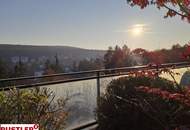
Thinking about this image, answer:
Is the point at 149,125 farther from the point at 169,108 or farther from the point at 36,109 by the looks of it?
the point at 36,109

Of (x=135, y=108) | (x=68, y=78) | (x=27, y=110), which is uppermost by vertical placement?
(x=68, y=78)

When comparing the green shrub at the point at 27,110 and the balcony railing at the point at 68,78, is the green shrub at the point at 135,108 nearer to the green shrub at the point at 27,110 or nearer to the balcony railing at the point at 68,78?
the balcony railing at the point at 68,78

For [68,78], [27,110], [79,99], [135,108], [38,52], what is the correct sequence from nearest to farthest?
[27,110] < [135,108] < [68,78] < [79,99] < [38,52]

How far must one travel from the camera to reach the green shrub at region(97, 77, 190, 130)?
7891 millimetres

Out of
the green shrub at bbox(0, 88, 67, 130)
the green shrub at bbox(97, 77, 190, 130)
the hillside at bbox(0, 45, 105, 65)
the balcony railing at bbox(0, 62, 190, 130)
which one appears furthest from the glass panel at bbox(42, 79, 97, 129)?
the hillside at bbox(0, 45, 105, 65)

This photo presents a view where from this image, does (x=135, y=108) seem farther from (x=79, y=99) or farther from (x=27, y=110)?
(x=27, y=110)

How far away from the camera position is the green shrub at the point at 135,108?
789 cm

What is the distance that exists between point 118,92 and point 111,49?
39544 mm

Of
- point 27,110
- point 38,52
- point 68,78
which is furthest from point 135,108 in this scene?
point 38,52

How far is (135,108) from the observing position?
8461 mm

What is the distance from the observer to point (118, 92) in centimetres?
880

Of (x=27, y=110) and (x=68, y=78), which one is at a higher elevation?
(x=68, y=78)

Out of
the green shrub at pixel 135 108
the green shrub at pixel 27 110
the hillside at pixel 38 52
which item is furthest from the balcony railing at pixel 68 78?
the hillside at pixel 38 52

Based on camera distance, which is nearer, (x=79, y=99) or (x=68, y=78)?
(x=68, y=78)
